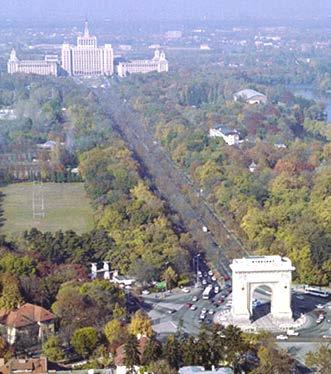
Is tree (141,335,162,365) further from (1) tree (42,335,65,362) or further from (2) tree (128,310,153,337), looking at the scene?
(1) tree (42,335,65,362)

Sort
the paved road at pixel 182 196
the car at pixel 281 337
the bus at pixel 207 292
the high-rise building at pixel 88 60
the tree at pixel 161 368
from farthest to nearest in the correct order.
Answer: the high-rise building at pixel 88 60 < the paved road at pixel 182 196 < the bus at pixel 207 292 < the car at pixel 281 337 < the tree at pixel 161 368

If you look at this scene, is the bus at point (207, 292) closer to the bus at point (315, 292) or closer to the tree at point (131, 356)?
the bus at point (315, 292)

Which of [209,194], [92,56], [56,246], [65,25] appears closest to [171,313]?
[56,246]

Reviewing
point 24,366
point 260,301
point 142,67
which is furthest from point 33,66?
point 24,366

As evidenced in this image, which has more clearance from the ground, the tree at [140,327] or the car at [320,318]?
the tree at [140,327]

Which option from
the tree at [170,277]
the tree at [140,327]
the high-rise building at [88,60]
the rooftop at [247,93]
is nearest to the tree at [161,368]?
the tree at [140,327]

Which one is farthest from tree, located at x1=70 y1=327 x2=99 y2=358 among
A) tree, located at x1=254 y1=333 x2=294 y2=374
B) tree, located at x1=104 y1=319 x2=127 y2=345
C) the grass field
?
the grass field
